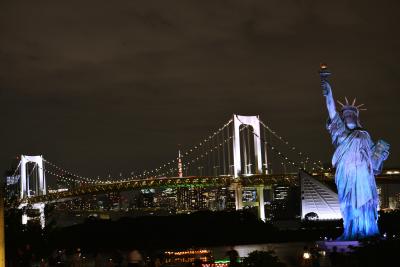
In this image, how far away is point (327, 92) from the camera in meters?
23.2

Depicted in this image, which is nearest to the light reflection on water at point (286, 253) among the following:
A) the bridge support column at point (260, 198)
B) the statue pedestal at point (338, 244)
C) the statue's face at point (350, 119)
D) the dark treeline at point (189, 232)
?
the statue pedestal at point (338, 244)

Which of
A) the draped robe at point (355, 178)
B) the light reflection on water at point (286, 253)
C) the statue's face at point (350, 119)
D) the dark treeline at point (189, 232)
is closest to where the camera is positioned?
the light reflection on water at point (286, 253)

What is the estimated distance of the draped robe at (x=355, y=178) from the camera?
22625mm

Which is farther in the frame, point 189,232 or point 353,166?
point 189,232

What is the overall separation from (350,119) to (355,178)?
1.96 metres

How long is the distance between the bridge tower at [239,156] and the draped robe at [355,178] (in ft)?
104

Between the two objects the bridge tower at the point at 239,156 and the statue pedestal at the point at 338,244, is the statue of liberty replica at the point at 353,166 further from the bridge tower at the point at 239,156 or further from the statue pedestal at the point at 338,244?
the bridge tower at the point at 239,156

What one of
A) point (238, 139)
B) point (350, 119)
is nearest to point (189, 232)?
point (238, 139)

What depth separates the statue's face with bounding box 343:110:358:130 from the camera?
74.7 ft

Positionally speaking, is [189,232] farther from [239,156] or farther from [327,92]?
[327,92]

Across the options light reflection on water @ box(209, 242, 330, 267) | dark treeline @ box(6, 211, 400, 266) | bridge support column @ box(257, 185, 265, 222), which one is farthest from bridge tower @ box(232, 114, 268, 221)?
light reflection on water @ box(209, 242, 330, 267)

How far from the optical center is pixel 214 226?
45.0 meters

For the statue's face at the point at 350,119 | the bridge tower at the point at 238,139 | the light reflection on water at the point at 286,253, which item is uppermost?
the bridge tower at the point at 238,139

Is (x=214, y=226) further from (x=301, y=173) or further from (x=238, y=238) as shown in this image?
(x=301, y=173)
